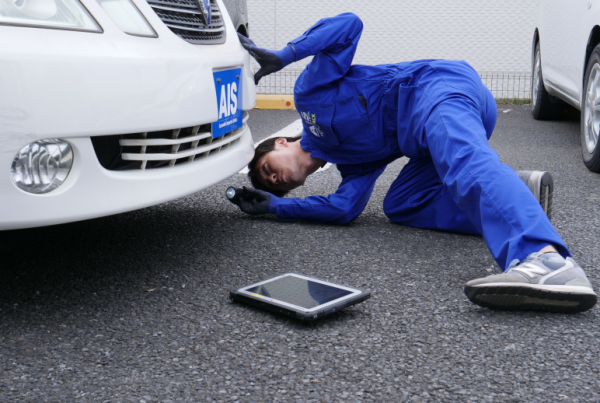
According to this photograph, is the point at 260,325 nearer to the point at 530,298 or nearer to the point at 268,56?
the point at 530,298

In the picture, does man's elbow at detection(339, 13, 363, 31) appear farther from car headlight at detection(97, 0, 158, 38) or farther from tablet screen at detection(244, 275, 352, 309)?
tablet screen at detection(244, 275, 352, 309)

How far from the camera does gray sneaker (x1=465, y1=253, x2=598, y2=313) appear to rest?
1.50m

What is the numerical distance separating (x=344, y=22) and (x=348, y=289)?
132 centimetres

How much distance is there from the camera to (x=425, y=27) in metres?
8.95

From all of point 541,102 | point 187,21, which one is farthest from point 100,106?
point 541,102

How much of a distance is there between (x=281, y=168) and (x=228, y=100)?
0.80 meters

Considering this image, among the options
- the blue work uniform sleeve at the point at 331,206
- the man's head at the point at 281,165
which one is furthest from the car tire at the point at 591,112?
the man's head at the point at 281,165

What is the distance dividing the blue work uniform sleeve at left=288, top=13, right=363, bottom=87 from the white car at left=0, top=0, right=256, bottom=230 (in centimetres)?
66

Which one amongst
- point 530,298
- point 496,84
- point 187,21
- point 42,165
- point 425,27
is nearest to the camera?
point 42,165

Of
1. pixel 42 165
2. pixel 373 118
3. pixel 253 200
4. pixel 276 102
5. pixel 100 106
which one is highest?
pixel 100 106

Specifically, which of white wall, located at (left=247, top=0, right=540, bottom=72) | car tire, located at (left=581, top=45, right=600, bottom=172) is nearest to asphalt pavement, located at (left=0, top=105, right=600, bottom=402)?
car tire, located at (left=581, top=45, right=600, bottom=172)

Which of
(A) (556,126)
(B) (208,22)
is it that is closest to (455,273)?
(B) (208,22)

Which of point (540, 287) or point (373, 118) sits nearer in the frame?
point (540, 287)

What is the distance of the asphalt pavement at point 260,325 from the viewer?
1.26m
